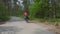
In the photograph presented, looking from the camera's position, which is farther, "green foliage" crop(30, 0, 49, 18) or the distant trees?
"green foliage" crop(30, 0, 49, 18)

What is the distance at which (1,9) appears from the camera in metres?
34.6

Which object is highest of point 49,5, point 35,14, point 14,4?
point 49,5

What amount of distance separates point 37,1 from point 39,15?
9.29ft

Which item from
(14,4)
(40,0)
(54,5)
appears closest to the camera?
(54,5)

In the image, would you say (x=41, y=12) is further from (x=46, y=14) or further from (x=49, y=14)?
(x=49, y=14)

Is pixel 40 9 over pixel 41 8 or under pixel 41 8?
under

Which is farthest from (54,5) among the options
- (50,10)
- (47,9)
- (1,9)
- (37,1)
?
(1,9)

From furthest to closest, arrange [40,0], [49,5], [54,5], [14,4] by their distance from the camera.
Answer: [14,4] < [40,0] < [49,5] < [54,5]

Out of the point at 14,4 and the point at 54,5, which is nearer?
the point at 54,5

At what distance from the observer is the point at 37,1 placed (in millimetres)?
35875

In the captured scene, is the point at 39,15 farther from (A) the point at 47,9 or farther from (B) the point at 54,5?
(B) the point at 54,5

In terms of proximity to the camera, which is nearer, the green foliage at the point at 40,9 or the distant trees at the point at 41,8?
the distant trees at the point at 41,8

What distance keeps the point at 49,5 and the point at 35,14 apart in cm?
448

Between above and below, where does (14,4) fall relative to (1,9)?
below
